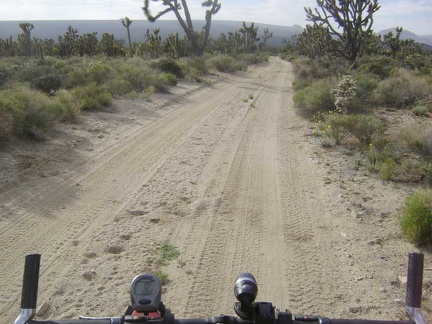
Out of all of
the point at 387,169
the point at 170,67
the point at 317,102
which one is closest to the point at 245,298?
the point at 387,169

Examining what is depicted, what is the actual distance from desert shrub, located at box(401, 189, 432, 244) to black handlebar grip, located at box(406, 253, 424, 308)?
4.04 metres

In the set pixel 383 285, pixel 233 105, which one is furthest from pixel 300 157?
pixel 233 105

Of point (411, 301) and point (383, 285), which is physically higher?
point (411, 301)

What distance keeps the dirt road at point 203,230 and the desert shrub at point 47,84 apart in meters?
6.16

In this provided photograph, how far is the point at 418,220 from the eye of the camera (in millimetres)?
5504

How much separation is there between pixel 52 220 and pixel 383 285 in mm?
4268

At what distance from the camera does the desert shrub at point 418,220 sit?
5.43 m

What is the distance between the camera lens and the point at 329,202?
6.95 metres

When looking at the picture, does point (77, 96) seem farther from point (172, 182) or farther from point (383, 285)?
point (383, 285)

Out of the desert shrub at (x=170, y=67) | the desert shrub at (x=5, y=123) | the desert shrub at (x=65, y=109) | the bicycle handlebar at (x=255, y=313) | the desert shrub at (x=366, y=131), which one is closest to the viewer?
the bicycle handlebar at (x=255, y=313)

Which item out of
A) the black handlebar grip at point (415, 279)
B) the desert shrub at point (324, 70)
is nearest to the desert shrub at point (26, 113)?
the black handlebar grip at point (415, 279)

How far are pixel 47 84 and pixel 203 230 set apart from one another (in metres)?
11.5

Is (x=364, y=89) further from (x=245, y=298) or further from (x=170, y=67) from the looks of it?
(x=245, y=298)

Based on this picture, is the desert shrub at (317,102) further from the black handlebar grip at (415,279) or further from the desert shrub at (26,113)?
the black handlebar grip at (415,279)
